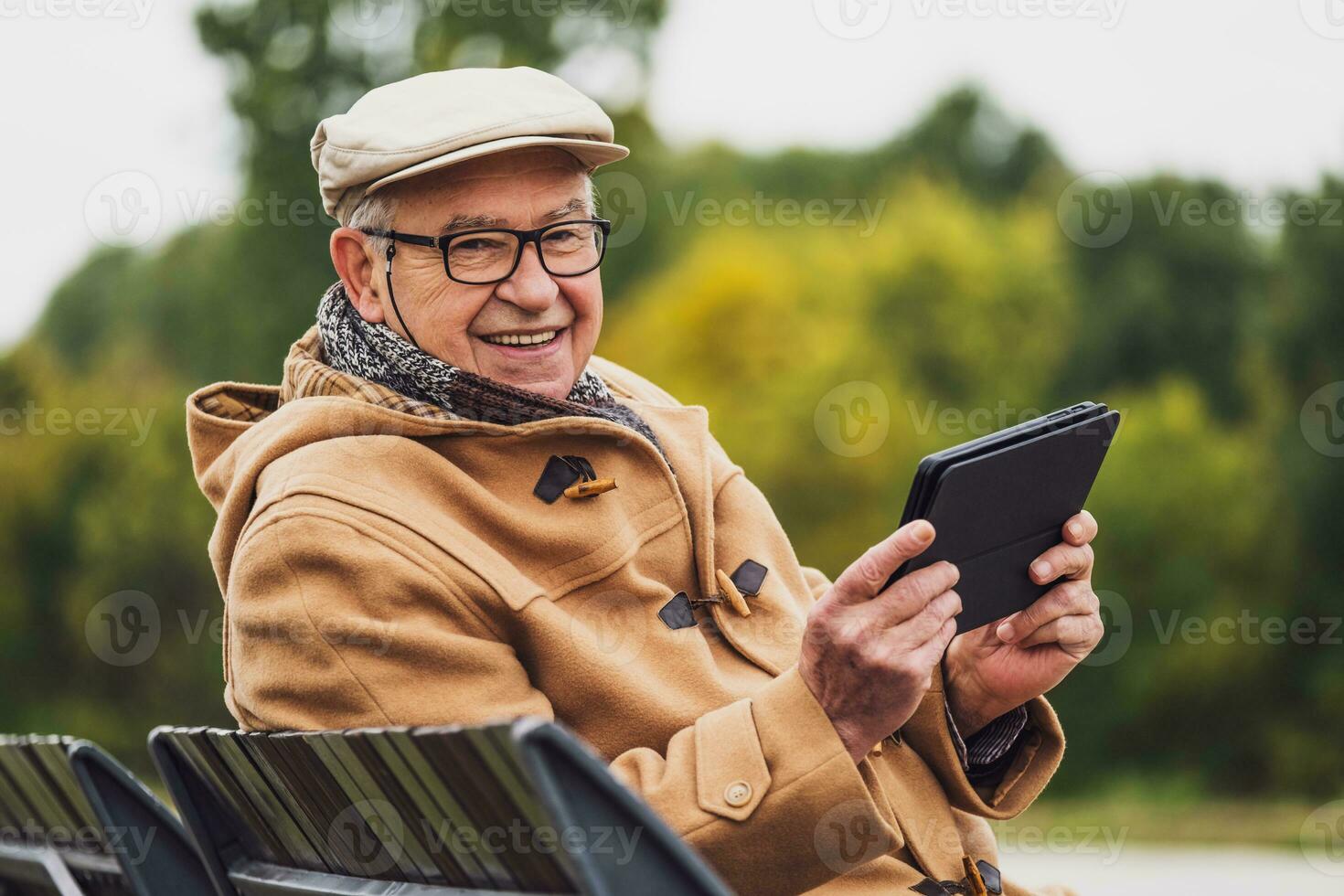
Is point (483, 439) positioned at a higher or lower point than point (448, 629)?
higher

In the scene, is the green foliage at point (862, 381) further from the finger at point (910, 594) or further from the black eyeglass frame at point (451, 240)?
the finger at point (910, 594)

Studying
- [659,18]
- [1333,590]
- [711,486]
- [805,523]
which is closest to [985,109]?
[659,18]

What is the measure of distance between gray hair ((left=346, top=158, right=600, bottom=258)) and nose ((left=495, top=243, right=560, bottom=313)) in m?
0.15

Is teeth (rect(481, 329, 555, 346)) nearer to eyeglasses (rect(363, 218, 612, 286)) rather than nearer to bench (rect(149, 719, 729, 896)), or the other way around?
eyeglasses (rect(363, 218, 612, 286))

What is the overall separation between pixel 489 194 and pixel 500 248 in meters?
0.09

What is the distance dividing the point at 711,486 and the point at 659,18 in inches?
688

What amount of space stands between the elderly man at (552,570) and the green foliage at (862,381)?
12121mm

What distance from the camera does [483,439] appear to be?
8.33ft

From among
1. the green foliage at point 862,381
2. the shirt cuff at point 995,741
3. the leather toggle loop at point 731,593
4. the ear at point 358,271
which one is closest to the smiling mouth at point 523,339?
the ear at point 358,271

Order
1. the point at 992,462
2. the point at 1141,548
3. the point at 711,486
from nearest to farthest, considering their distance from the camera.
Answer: the point at 992,462
the point at 711,486
the point at 1141,548

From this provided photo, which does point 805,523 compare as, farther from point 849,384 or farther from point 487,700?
point 487,700

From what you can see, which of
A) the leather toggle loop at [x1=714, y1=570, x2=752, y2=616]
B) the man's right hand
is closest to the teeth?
the leather toggle loop at [x1=714, y1=570, x2=752, y2=616]

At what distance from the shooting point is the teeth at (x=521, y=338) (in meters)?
2.64

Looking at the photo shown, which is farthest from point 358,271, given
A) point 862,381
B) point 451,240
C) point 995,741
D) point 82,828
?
point 862,381
